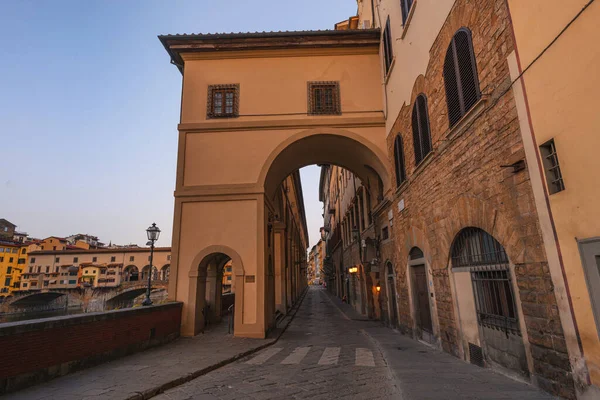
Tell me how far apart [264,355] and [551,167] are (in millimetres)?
7253

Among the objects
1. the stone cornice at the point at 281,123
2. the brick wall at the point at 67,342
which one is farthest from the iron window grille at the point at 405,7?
the brick wall at the point at 67,342

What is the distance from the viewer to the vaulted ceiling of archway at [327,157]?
485 inches

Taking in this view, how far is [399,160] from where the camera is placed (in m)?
10.5

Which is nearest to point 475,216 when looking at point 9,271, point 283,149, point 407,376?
point 407,376

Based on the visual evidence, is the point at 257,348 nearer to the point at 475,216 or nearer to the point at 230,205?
the point at 230,205

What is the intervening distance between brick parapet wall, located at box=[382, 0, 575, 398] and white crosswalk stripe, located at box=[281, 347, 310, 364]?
3.30 m

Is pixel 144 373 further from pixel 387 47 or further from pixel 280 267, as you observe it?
pixel 280 267

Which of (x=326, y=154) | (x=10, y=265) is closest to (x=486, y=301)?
(x=326, y=154)

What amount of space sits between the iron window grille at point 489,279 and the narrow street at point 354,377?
0.85 metres

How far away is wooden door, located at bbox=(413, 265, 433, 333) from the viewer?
8.36 metres

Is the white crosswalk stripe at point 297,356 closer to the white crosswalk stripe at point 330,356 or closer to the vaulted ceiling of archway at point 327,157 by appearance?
the white crosswalk stripe at point 330,356

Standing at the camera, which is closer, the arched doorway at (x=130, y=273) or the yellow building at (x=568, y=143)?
the yellow building at (x=568, y=143)

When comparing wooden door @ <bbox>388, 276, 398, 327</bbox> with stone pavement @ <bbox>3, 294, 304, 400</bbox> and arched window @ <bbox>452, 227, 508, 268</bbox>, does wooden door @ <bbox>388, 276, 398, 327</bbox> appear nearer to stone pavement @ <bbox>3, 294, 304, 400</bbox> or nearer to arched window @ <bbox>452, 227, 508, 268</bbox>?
stone pavement @ <bbox>3, 294, 304, 400</bbox>

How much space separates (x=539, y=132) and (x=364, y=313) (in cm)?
1549
